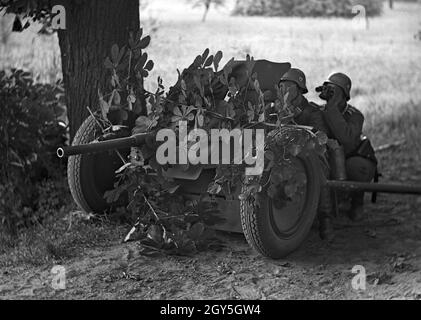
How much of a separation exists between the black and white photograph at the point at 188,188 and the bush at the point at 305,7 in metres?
3.32

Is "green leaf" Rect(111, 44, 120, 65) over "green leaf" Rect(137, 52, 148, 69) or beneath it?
over

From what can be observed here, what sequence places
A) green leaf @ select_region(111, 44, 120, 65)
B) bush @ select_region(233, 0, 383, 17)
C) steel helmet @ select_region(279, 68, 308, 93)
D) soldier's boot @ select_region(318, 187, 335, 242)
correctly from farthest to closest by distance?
bush @ select_region(233, 0, 383, 17), soldier's boot @ select_region(318, 187, 335, 242), steel helmet @ select_region(279, 68, 308, 93), green leaf @ select_region(111, 44, 120, 65)

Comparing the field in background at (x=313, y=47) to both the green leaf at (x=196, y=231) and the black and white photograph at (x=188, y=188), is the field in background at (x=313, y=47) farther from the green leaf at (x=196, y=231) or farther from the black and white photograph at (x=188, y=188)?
the green leaf at (x=196, y=231)

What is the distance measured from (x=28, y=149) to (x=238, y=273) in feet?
9.42

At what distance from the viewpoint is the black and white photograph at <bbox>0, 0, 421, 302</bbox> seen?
15.6 feet

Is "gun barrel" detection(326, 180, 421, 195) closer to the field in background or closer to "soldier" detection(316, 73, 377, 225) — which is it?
"soldier" detection(316, 73, 377, 225)

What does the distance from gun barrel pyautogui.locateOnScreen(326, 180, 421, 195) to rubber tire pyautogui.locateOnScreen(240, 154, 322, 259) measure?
14 cm

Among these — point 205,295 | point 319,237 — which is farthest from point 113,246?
point 319,237

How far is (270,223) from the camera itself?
494 centimetres

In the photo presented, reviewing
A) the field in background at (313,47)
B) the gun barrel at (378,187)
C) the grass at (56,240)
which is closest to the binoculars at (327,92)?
the gun barrel at (378,187)

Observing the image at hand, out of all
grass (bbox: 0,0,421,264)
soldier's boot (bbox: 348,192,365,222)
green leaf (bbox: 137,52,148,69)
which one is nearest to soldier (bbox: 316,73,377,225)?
soldier's boot (bbox: 348,192,365,222)

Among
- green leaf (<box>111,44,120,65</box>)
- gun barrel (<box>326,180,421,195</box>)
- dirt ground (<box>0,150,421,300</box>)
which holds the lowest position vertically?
dirt ground (<box>0,150,421,300</box>)

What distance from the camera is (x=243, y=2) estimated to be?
9.72 metres
